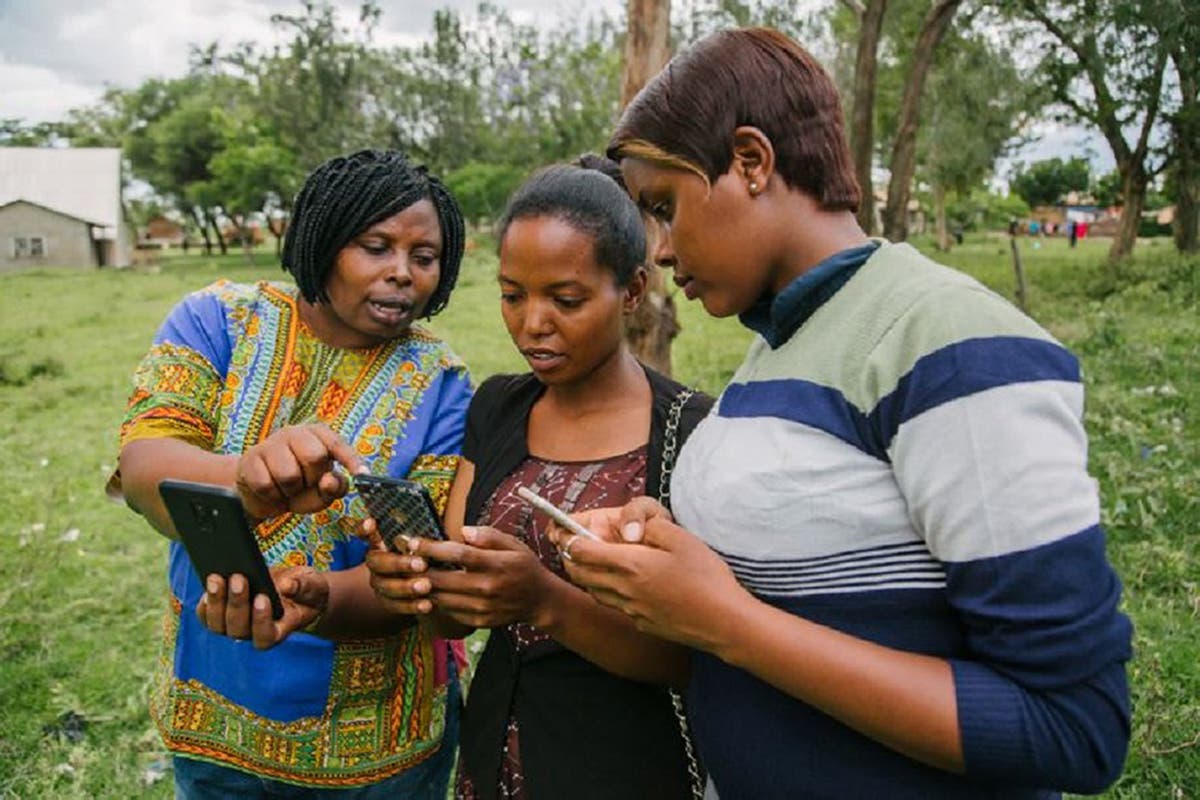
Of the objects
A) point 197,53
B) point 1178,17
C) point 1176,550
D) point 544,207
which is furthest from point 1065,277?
point 197,53

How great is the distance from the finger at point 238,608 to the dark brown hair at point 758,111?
3.01 ft

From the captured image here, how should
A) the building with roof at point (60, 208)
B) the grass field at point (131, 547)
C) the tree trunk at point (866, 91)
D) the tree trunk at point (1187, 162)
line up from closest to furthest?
the grass field at point (131, 547), the tree trunk at point (866, 91), the tree trunk at point (1187, 162), the building with roof at point (60, 208)

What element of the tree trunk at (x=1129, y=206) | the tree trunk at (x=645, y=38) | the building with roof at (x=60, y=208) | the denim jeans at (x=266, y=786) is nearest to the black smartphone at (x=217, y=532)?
the denim jeans at (x=266, y=786)

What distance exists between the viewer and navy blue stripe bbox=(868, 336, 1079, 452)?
101 cm

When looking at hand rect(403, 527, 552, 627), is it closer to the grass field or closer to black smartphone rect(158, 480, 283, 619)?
black smartphone rect(158, 480, 283, 619)

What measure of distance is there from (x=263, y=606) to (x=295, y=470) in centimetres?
23

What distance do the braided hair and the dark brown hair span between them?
2.48 feet

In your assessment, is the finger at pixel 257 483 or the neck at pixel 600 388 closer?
the finger at pixel 257 483

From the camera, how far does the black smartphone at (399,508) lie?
4.80 ft

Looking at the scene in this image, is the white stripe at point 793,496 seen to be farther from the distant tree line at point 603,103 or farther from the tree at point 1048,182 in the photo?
the tree at point 1048,182

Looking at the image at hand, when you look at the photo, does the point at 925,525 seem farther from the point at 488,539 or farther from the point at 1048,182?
the point at 1048,182

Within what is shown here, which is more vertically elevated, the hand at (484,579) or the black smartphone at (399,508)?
the black smartphone at (399,508)

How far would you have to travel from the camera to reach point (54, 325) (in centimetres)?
1543

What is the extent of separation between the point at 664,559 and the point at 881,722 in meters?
0.30
